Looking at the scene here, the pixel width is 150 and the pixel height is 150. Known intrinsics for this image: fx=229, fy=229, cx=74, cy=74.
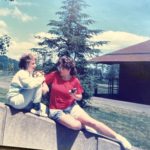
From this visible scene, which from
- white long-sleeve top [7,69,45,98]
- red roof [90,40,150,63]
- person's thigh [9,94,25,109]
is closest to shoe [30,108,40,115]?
person's thigh [9,94,25,109]

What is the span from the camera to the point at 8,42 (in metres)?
2.62

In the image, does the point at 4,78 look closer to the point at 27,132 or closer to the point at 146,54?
the point at 27,132

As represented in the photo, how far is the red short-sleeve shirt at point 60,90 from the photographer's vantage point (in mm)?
2455

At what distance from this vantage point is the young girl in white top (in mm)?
2424

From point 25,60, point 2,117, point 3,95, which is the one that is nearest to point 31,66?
point 25,60

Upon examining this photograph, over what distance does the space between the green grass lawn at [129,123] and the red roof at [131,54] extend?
0.56 metres

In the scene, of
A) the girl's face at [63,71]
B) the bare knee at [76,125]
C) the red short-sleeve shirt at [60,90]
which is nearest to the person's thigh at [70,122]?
the bare knee at [76,125]

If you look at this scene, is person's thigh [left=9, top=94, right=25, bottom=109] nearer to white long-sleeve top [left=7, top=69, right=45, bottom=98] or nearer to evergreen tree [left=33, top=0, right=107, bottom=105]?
white long-sleeve top [left=7, top=69, right=45, bottom=98]

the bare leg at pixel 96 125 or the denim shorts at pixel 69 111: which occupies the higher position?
the denim shorts at pixel 69 111

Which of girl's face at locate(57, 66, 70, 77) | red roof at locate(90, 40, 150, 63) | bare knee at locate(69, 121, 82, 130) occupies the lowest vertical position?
bare knee at locate(69, 121, 82, 130)

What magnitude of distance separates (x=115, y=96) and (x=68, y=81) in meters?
0.62

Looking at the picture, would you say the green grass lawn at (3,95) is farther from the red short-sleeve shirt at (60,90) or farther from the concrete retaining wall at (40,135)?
the red short-sleeve shirt at (60,90)

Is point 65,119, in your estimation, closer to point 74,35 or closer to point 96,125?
point 96,125

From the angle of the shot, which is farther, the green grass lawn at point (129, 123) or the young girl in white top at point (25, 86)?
the green grass lawn at point (129, 123)
